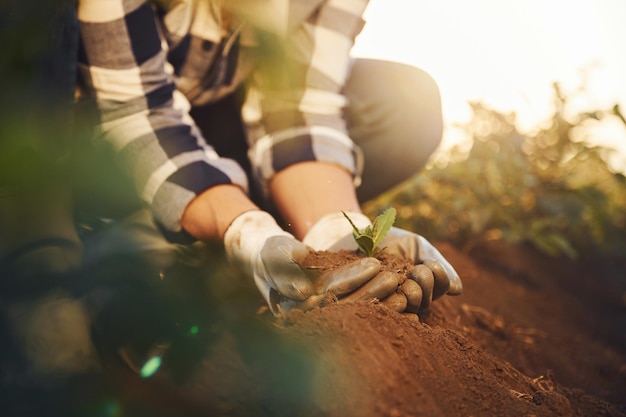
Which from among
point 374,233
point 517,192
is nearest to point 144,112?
point 374,233

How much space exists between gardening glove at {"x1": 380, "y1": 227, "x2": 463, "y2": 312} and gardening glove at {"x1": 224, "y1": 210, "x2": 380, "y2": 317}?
87 mm

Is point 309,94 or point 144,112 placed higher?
point 309,94

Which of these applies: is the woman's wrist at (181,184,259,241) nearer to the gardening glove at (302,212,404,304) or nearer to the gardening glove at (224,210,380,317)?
the gardening glove at (224,210,380,317)

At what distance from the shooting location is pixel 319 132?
157 centimetres

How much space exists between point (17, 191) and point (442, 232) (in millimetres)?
1929

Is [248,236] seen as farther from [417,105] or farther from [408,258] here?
[417,105]

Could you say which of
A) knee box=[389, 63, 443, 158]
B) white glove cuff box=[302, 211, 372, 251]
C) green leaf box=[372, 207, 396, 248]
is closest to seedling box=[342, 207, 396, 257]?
green leaf box=[372, 207, 396, 248]

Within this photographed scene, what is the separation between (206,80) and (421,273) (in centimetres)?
109

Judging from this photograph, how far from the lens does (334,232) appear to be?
127 cm

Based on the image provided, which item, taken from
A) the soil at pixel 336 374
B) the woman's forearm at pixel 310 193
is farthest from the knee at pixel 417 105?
the soil at pixel 336 374

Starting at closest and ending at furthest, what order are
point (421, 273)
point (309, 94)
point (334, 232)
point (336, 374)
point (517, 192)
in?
point (336, 374) → point (421, 273) → point (334, 232) → point (309, 94) → point (517, 192)

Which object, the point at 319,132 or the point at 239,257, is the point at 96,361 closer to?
the point at 239,257

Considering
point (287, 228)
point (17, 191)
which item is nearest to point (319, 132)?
point (287, 228)

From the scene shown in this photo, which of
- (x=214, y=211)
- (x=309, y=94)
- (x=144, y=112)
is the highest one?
(x=309, y=94)
